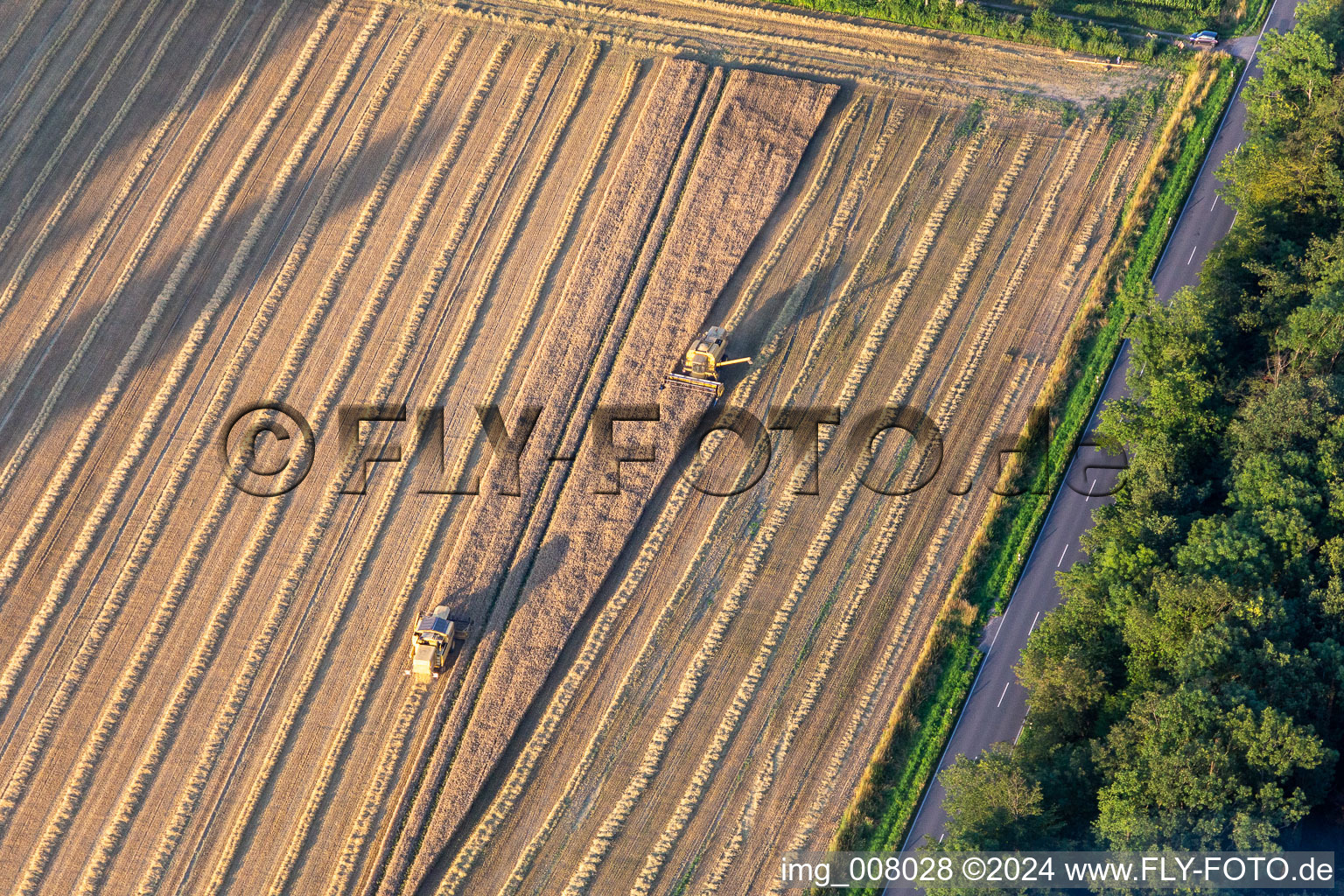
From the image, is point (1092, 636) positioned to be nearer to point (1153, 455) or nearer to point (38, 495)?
point (1153, 455)

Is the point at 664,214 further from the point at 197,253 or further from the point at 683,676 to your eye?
the point at 197,253

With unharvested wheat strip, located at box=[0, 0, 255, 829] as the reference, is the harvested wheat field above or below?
above

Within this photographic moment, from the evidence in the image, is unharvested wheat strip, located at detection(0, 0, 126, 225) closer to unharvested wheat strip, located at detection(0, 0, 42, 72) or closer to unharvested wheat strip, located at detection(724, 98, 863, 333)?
unharvested wheat strip, located at detection(0, 0, 42, 72)

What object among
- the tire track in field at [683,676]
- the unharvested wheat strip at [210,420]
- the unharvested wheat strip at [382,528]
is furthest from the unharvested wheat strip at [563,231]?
the tire track in field at [683,676]

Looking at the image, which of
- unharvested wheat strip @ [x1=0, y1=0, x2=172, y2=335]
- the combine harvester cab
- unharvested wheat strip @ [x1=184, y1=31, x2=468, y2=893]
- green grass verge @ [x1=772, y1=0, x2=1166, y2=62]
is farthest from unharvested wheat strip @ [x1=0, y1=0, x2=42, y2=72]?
green grass verge @ [x1=772, y1=0, x2=1166, y2=62]

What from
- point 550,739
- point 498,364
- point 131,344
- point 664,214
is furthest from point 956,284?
point 131,344
